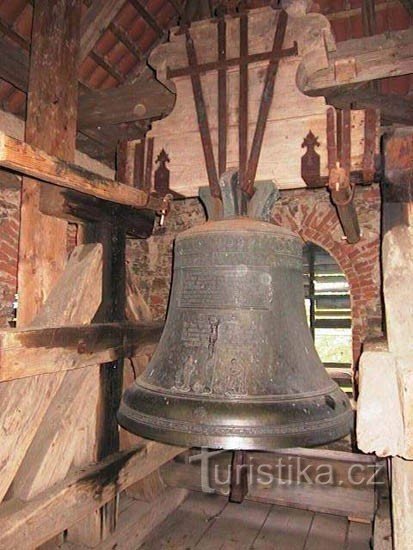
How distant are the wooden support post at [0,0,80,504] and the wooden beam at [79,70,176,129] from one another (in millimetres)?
193

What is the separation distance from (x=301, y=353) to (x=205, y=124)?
1.05m

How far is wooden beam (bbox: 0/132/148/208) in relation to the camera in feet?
4.93

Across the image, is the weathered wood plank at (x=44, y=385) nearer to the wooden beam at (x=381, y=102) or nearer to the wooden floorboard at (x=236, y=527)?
the wooden floorboard at (x=236, y=527)

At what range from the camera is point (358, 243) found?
5.30 m

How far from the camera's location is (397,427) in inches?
45.9

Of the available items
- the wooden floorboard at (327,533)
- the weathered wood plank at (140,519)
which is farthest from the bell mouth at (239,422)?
the wooden floorboard at (327,533)

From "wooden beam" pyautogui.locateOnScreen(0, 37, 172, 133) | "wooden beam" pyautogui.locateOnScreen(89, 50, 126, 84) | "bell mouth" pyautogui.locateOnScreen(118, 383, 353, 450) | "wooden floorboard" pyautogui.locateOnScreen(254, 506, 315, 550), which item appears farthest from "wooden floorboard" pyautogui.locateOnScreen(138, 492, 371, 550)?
"wooden beam" pyautogui.locateOnScreen(89, 50, 126, 84)

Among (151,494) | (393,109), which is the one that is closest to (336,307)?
(393,109)

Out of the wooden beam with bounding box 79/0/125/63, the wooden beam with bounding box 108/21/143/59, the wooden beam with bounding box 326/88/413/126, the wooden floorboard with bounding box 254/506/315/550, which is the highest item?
the wooden beam with bounding box 108/21/143/59

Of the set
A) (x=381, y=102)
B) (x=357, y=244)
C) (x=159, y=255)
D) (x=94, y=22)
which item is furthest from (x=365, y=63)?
(x=159, y=255)

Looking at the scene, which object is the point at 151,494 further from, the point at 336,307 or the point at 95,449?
the point at 336,307

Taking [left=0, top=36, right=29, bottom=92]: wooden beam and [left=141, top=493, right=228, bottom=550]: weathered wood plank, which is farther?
[left=141, top=493, right=228, bottom=550]: weathered wood plank

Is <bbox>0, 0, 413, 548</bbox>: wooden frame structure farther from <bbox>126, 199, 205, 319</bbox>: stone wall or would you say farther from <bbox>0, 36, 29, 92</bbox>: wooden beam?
<bbox>126, 199, 205, 319</bbox>: stone wall

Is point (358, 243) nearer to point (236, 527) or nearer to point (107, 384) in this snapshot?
point (236, 527)
